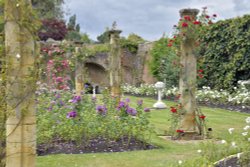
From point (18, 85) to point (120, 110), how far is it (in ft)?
9.99

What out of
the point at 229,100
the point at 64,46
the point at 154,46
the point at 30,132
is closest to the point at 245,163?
the point at 30,132

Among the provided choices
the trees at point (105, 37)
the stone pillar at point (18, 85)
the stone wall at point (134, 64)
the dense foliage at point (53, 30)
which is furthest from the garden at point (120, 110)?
the dense foliage at point (53, 30)

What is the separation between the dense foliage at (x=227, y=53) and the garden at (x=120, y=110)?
0.04 meters

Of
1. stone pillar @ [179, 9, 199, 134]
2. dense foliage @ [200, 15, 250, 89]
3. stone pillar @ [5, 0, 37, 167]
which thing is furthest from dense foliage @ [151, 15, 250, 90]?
stone pillar @ [5, 0, 37, 167]

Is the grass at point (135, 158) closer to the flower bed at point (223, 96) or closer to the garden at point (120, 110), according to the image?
the garden at point (120, 110)

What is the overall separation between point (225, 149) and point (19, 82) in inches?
102

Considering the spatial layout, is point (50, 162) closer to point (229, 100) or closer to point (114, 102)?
point (114, 102)

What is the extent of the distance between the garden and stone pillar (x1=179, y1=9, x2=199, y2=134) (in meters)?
0.02

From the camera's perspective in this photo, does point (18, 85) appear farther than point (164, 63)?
No

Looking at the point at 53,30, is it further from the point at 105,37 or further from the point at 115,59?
the point at 115,59

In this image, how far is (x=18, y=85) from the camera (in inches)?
121

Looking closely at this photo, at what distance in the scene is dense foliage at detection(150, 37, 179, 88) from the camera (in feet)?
52.3

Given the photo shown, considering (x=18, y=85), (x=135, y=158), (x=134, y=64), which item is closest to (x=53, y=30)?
(x=134, y=64)

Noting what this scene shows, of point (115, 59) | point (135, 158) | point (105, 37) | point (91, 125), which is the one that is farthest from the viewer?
point (105, 37)
